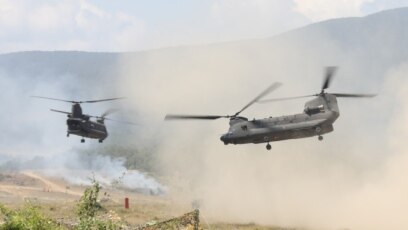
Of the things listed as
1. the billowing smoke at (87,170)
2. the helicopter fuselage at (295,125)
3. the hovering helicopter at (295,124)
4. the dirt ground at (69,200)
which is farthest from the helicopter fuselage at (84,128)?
the billowing smoke at (87,170)

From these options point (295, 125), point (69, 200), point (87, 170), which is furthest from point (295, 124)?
point (87, 170)

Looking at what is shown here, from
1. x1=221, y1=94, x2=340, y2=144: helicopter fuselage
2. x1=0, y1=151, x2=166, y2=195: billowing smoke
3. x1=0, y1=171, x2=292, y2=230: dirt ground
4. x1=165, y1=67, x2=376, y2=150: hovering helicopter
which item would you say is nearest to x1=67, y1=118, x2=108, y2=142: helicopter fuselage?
x1=0, y1=171, x2=292, y2=230: dirt ground

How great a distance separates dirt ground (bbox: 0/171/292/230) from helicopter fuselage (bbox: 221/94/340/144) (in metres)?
8.72

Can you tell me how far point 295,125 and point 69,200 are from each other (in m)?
36.7

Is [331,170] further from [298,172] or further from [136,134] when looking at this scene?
[136,134]

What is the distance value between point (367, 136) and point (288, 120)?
175ft

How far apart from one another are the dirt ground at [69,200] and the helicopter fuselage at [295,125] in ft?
28.6

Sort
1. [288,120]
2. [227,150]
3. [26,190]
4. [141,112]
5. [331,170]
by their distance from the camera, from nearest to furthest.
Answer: [288,120]
[331,170]
[227,150]
[26,190]
[141,112]

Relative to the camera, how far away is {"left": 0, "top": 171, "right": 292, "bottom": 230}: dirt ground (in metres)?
45.4

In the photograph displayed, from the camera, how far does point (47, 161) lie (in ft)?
402

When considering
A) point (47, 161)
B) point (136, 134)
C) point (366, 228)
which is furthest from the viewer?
point (136, 134)

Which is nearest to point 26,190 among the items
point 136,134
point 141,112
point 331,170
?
point 331,170

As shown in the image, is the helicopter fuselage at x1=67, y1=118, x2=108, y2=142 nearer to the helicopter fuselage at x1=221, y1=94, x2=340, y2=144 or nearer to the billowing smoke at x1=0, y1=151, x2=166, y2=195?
the helicopter fuselage at x1=221, y1=94, x2=340, y2=144

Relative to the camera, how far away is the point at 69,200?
64875 mm
